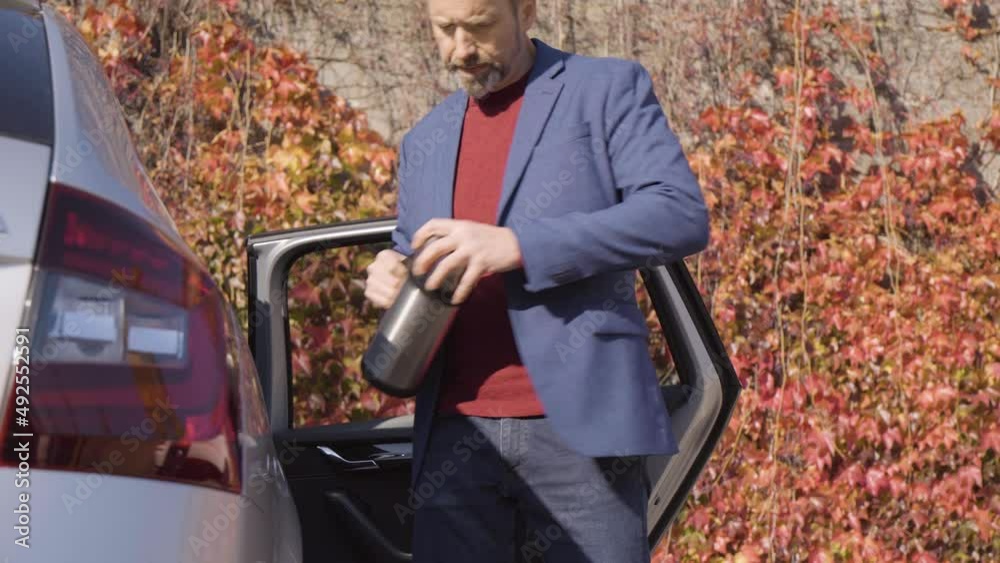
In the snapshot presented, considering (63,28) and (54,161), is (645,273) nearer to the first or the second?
(63,28)

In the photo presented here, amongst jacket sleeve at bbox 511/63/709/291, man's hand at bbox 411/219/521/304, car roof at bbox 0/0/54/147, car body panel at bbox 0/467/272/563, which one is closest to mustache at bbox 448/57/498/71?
jacket sleeve at bbox 511/63/709/291

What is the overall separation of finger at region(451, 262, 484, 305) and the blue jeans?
0.91 feet

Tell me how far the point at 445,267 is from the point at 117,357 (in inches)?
23.6

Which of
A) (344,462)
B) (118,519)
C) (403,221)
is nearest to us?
(118,519)

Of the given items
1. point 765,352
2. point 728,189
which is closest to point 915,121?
point 728,189

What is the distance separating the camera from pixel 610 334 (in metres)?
2.08

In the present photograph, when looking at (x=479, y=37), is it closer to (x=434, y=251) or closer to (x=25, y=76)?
(x=434, y=251)

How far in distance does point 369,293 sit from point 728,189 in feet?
12.8

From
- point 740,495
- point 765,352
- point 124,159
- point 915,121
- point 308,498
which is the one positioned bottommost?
point 740,495

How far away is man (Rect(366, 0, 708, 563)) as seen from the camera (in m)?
2.00

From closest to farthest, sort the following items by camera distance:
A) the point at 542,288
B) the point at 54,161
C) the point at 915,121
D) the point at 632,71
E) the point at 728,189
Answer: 1. the point at 54,161
2. the point at 542,288
3. the point at 632,71
4. the point at 728,189
5. the point at 915,121

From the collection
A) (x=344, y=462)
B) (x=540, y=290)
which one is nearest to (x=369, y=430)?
(x=344, y=462)

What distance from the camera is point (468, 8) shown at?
2.13 meters

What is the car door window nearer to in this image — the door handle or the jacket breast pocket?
the door handle
